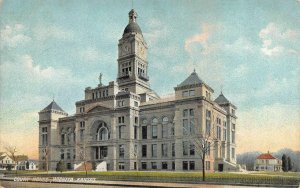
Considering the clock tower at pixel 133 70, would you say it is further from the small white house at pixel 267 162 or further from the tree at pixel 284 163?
the tree at pixel 284 163

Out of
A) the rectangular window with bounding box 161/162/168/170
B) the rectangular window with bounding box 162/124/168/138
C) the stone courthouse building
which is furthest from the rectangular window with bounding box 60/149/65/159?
the rectangular window with bounding box 162/124/168/138

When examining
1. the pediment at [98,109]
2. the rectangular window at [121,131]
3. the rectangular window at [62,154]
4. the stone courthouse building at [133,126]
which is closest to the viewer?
the stone courthouse building at [133,126]

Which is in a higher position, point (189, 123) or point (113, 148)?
point (189, 123)

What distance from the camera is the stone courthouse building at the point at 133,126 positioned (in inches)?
1005

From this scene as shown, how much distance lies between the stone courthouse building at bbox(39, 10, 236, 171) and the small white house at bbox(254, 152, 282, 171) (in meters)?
9.13

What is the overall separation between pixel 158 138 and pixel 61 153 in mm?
11043

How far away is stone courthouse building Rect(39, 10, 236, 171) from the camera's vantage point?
25.5 meters

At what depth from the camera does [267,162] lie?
48.0ft

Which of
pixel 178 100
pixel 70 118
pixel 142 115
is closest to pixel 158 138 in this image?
pixel 142 115

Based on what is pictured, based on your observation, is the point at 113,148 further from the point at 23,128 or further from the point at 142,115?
the point at 23,128

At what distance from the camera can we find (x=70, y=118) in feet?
115

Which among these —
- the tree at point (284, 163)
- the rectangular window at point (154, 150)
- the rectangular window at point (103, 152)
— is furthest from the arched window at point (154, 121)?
the tree at point (284, 163)

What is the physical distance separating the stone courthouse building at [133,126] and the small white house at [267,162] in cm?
913

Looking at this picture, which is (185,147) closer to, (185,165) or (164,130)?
→ (185,165)
